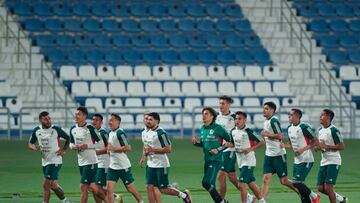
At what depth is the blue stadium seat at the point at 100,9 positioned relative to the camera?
1734 inches

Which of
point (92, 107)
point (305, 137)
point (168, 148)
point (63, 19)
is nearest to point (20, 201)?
point (168, 148)

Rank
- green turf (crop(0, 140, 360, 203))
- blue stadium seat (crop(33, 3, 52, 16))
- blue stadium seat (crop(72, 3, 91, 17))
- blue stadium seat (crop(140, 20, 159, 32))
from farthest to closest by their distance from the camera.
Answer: blue stadium seat (crop(140, 20, 159, 32)), blue stadium seat (crop(72, 3, 91, 17)), blue stadium seat (crop(33, 3, 52, 16)), green turf (crop(0, 140, 360, 203))

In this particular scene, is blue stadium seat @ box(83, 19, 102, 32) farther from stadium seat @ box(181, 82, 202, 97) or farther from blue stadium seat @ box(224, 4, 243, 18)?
blue stadium seat @ box(224, 4, 243, 18)

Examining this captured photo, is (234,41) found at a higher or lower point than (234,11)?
lower

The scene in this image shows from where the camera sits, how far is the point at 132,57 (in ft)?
139

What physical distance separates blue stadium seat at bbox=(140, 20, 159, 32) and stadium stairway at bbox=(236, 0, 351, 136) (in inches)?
160

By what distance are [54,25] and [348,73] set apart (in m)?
12.0

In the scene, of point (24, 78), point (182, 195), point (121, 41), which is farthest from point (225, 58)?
point (182, 195)

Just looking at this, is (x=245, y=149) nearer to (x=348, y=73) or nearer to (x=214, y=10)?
(x=348, y=73)

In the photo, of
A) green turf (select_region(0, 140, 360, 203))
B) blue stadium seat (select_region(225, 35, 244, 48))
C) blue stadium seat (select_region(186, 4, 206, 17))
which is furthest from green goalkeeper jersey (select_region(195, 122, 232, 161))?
blue stadium seat (select_region(186, 4, 206, 17))

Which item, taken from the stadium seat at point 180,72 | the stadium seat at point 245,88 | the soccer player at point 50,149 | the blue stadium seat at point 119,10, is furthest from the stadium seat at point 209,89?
the soccer player at point 50,149

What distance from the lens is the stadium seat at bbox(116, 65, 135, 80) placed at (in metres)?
41.2

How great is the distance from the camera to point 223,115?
22.0 meters

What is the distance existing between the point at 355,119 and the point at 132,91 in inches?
332
